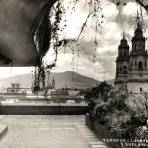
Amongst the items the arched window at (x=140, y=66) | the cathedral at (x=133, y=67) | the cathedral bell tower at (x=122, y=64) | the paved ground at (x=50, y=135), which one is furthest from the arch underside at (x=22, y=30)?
the cathedral bell tower at (x=122, y=64)

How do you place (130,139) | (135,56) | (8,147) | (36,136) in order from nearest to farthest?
(130,139)
(8,147)
(36,136)
(135,56)

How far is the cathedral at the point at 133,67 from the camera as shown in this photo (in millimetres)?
103750

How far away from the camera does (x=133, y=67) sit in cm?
10575

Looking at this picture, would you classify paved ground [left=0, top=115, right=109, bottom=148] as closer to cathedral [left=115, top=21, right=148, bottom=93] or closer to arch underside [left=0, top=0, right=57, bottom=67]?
arch underside [left=0, top=0, right=57, bottom=67]

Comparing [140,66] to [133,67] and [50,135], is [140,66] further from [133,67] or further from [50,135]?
[50,135]

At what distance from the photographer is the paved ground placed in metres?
17.1

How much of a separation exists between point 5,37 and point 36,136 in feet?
57.9

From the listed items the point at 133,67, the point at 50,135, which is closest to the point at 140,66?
the point at 133,67

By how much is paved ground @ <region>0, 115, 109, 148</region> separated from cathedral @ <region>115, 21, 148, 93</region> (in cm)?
7218

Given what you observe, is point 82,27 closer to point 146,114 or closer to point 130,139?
point 130,139

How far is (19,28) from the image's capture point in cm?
258

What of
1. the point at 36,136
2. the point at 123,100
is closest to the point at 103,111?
the point at 123,100

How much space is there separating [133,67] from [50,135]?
86460 mm

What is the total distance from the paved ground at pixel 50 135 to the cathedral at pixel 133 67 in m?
72.2
